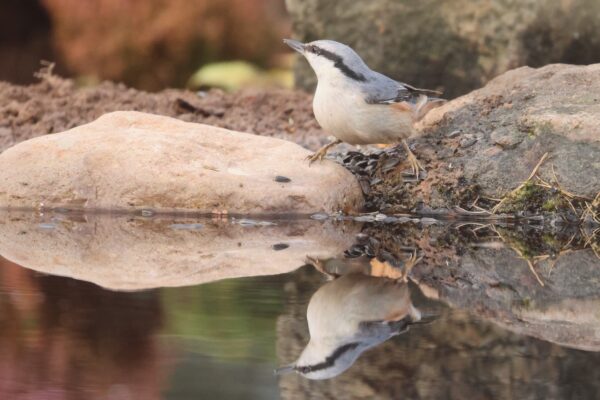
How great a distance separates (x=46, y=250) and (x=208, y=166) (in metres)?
1.37

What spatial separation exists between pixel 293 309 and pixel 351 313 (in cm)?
21

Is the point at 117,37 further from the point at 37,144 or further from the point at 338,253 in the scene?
the point at 338,253

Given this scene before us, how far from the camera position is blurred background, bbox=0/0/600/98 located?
347 inches

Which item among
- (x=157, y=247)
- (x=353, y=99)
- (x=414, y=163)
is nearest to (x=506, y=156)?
(x=414, y=163)

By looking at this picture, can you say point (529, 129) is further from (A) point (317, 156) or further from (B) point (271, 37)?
(B) point (271, 37)

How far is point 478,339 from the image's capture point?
3303 millimetres

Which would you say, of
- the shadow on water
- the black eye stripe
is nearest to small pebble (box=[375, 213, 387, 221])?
the shadow on water

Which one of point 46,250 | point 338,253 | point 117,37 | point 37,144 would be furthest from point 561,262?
point 117,37

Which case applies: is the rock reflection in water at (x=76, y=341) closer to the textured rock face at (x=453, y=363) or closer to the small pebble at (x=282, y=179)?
the textured rock face at (x=453, y=363)

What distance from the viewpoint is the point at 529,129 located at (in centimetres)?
628

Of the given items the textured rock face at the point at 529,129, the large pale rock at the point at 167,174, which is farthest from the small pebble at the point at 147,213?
the textured rock face at the point at 529,129

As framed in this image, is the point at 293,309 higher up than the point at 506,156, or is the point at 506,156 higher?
the point at 506,156

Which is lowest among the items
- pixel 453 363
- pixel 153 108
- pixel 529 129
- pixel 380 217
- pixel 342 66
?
pixel 380 217

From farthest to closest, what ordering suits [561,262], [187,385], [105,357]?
[561,262], [105,357], [187,385]
